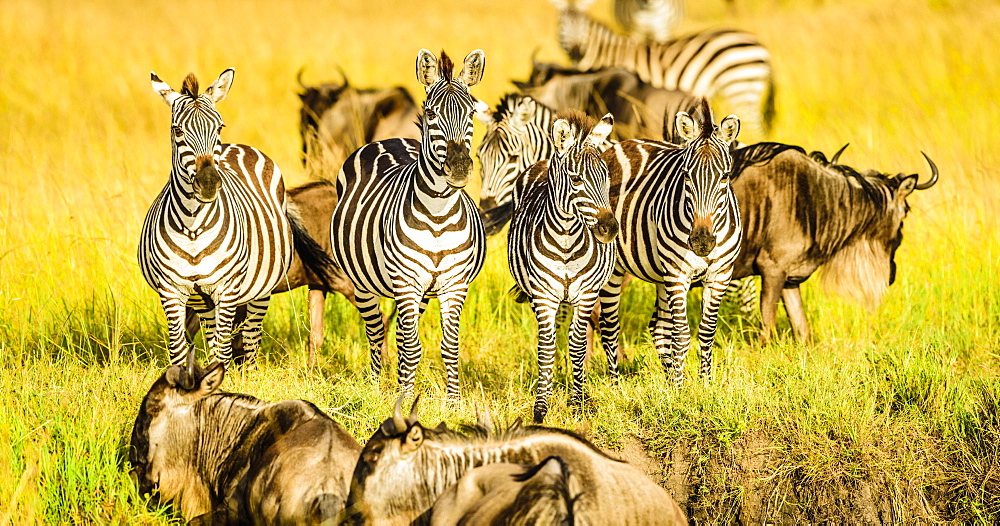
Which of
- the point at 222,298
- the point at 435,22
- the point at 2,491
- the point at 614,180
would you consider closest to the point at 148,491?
the point at 2,491

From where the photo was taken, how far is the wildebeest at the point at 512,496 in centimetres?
353

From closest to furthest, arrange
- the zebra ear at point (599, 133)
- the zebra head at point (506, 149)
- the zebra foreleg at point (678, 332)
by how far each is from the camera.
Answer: the zebra ear at point (599, 133)
the zebra foreleg at point (678, 332)
the zebra head at point (506, 149)

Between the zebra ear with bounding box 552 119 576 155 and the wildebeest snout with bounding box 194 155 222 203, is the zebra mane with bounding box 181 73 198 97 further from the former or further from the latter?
the zebra ear with bounding box 552 119 576 155

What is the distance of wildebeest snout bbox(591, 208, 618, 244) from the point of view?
520 cm

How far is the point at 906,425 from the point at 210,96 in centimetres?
423

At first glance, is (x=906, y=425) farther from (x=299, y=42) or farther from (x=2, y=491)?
(x=299, y=42)

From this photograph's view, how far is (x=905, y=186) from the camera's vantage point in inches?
291

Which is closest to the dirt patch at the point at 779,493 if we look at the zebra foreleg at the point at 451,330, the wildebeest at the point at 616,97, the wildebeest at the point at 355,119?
the zebra foreleg at the point at 451,330

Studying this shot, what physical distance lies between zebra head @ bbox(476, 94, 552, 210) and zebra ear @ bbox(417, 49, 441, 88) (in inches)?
75.4

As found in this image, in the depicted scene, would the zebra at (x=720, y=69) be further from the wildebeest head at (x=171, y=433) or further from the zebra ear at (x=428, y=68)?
the wildebeest head at (x=171, y=433)

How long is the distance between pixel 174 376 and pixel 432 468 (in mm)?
1436

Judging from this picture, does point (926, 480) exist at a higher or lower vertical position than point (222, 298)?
lower

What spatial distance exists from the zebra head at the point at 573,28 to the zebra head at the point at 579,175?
10354mm

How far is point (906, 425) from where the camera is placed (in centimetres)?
579
